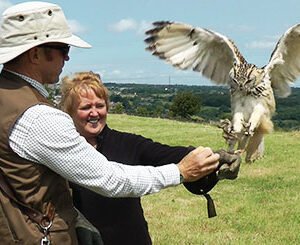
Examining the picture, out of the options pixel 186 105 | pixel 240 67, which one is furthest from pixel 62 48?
pixel 186 105

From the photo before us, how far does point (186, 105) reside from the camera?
51406 mm

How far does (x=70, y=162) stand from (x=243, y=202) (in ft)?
20.9

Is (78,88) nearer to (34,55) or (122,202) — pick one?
(122,202)

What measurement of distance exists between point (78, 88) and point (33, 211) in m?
0.88

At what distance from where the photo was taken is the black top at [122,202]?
112 inches

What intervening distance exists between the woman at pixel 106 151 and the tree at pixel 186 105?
46.6 metres

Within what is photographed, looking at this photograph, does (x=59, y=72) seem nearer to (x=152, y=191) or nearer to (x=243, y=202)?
(x=152, y=191)

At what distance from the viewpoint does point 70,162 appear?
2.03m

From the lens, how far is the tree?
5022cm

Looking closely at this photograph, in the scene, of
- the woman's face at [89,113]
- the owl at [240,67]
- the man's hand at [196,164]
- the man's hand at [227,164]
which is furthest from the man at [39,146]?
the owl at [240,67]

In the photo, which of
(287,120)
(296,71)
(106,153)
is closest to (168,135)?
(287,120)

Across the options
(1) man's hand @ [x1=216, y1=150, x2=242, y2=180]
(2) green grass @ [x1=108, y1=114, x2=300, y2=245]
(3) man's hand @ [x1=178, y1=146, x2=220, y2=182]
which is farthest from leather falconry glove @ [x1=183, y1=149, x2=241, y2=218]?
(2) green grass @ [x1=108, y1=114, x2=300, y2=245]

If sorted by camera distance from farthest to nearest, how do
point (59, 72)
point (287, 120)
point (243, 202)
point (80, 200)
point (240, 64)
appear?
point (287, 120)
point (243, 202)
point (240, 64)
point (80, 200)
point (59, 72)

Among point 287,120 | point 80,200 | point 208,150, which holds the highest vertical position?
point 208,150
